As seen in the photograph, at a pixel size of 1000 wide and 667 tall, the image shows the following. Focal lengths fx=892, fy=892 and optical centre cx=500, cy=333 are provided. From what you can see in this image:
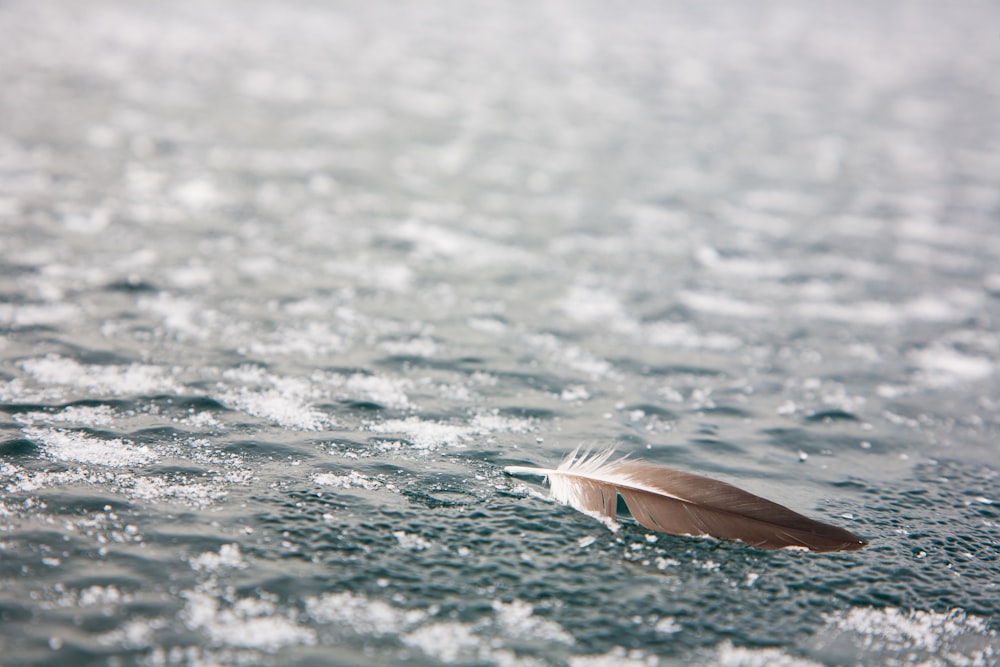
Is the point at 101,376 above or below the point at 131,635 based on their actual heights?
above

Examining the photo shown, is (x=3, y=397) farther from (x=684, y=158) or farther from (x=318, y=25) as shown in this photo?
(x=318, y=25)

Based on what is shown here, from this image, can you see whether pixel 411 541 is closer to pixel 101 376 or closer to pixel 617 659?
pixel 617 659

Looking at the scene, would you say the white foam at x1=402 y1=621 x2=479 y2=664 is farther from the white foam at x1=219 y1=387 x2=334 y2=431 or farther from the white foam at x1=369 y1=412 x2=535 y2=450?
the white foam at x1=219 y1=387 x2=334 y2=431

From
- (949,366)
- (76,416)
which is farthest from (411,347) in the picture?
(949,366)

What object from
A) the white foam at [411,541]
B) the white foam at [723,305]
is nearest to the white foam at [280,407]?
the white foam at [411,541]

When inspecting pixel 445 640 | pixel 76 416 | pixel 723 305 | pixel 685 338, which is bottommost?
pixel 445 640

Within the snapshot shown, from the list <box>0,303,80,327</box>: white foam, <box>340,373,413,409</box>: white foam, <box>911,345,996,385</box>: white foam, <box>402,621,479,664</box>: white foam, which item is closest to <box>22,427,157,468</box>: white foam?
<box>340,373,413,409</box>: white foam

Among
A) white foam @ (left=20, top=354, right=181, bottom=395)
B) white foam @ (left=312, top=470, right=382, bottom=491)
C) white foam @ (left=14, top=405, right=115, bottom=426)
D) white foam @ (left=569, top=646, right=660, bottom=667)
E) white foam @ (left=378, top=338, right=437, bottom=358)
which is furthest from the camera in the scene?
white foam @ (left=378, top=338, right=437, bottom=358)
